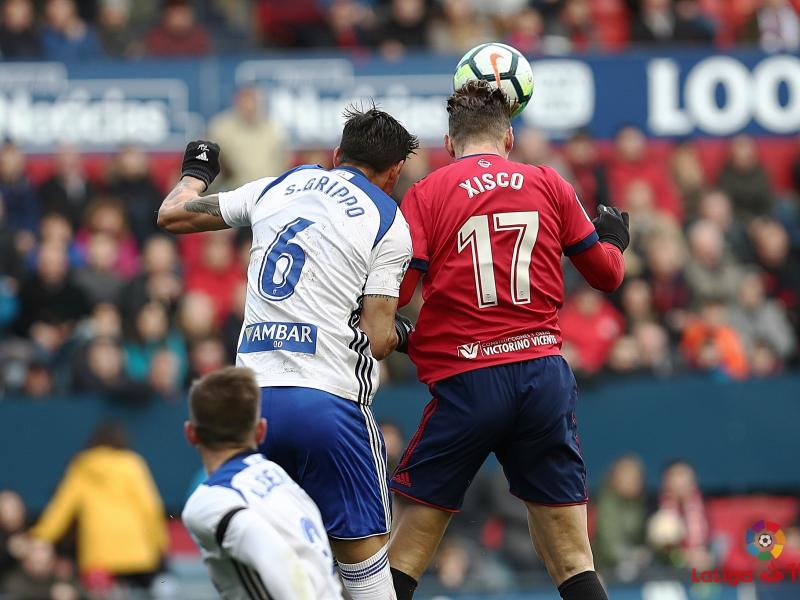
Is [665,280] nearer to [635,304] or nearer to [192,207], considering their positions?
[635,304]

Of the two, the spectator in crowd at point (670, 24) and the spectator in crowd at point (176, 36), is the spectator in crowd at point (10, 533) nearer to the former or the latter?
Result: the spectator in crowd at point (176, 36)

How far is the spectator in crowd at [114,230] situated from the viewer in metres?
14.9

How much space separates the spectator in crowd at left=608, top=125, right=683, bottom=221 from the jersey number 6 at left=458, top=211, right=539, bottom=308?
1016cm

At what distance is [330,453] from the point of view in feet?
20.5

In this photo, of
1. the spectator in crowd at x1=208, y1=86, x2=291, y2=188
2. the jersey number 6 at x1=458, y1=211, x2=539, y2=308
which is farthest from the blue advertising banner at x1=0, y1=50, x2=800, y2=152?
the jersey number 6 at x1=458, y1=211, x2=539, y2=308

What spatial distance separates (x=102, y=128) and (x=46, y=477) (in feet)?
15.5

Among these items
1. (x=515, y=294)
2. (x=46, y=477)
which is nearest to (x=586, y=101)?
(x=46, y=477)

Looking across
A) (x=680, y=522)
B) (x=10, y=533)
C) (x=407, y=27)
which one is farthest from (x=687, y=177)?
(x=10, y=533)

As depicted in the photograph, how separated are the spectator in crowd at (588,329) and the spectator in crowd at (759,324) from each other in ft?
4.85

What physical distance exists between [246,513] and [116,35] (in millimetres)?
13095

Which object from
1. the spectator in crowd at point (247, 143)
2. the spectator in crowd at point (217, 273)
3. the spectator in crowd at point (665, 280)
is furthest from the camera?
the spectator in crowd at point (247, 143)

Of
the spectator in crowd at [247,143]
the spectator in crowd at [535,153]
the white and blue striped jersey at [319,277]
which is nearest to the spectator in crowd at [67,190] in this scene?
the spectator in crowd at [247,143]

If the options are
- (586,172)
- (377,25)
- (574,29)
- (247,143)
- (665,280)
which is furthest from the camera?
(574,29)

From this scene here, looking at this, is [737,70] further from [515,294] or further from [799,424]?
[515,294]
